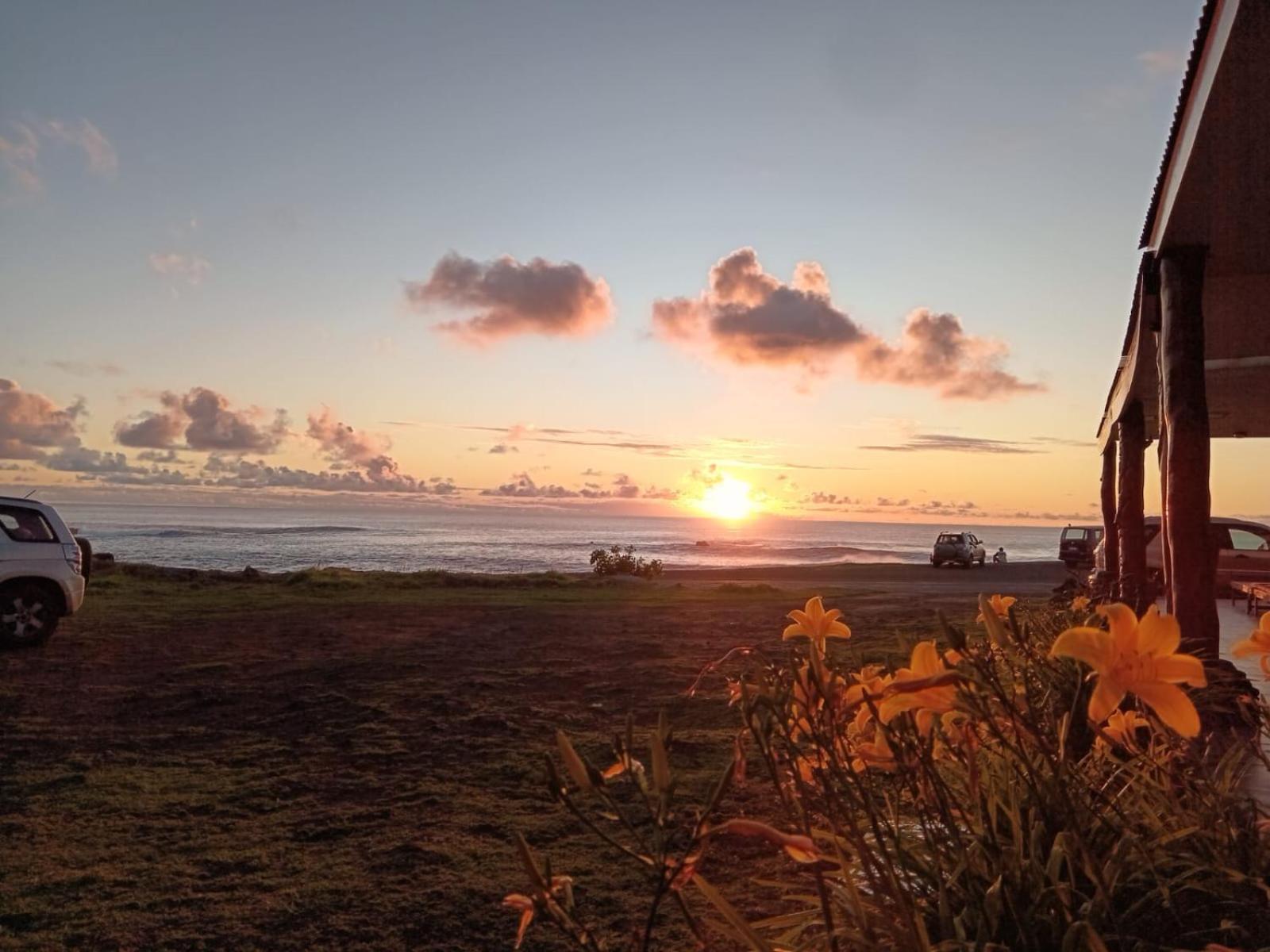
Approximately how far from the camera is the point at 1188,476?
17.5 feet

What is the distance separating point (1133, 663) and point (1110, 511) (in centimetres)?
1260

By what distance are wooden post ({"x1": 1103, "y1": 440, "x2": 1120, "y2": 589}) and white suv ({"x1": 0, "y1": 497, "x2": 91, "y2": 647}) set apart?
12123 mm

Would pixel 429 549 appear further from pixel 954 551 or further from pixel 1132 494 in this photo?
pixel 1132 494

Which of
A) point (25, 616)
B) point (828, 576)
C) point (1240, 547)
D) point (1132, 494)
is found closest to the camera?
point (1132, 494)

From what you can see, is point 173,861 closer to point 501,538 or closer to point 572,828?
point 572,828

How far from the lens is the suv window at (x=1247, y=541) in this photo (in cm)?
1752

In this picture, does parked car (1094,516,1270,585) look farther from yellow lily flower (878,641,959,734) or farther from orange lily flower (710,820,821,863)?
orange lily flower (710,820,821,863)

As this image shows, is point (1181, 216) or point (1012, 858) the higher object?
point (1181, 216)

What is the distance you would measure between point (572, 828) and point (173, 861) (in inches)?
69.0

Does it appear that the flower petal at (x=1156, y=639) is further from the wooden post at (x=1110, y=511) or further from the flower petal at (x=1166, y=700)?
the wooden post at (x=1110, y=511)

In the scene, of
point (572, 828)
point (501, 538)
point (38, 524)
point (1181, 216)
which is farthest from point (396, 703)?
point (501, 538)

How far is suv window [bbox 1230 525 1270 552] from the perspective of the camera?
17516mm

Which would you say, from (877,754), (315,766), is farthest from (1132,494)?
(877,754)

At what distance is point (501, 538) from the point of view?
78812 millimetres
